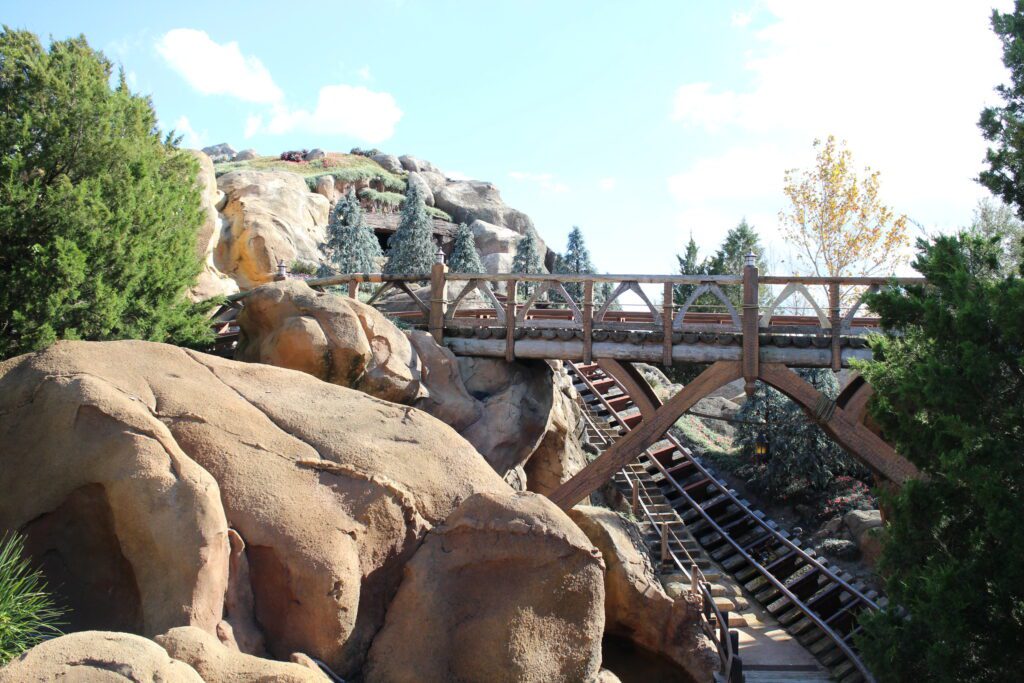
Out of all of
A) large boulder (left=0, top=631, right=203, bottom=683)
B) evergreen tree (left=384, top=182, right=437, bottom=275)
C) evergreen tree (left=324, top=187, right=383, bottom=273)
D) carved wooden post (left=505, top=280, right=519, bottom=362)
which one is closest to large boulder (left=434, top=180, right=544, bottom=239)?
evergreen tree (left=384, top=182, right=437, bottom=275)

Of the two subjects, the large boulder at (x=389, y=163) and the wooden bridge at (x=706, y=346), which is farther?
the large boulder at (x=389, y=163)

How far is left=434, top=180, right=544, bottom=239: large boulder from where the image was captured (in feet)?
150

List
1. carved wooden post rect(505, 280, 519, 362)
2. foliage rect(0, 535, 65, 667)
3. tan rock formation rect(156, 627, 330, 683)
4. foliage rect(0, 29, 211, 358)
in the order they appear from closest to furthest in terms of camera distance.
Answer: tan rock formation rect(156, 627, 330, 683) → foliage rect(0, 535, 65, 667) → foliage rect(0, 29, 211, 358) → carved wooden post rect(505, 280, 519, 362)

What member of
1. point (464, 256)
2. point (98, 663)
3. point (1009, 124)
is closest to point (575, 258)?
point (464, 256)

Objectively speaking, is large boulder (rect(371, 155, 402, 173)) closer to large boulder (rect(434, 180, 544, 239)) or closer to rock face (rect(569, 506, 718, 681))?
large boulder (rect(434, 180, 544, 239))

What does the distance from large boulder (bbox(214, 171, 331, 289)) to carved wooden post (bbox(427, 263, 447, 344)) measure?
14.3m

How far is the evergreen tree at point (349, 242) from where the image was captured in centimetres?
2842

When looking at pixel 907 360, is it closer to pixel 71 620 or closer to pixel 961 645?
pixel 961 645

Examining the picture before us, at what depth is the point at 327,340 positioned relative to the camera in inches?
429

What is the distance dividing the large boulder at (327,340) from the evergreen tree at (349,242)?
52.9 ft

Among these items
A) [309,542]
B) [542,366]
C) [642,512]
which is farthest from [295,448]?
[642,512]

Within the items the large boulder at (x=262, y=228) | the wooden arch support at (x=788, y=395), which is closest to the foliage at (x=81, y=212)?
the wooden arch support at (x=788, y=395)

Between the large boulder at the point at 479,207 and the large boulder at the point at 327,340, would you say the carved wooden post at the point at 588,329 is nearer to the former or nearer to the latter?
the large boulder at the point at 327,340

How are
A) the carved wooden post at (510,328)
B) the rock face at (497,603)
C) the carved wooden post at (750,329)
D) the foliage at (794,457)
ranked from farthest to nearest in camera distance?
the foliage at (794,457) → the carved wooden post at (510,328) → the carved wooden post at (750,329) → the rock face at (497,603)
